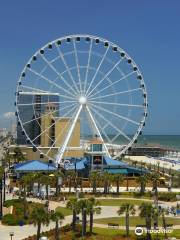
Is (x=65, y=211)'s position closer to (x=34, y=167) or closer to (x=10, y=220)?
(x=10, y=220)

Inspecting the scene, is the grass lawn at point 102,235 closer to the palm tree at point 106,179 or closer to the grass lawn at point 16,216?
the grass lawn at point 16,216

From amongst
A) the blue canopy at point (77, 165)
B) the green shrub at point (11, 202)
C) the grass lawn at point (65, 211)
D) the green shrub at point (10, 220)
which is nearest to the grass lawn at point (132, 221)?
the grass lawn at point (65, 211)

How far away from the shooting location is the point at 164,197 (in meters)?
86.6

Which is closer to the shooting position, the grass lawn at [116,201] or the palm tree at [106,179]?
the grass lawn at [116,201]

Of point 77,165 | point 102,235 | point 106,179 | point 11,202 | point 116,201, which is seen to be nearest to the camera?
point 102,235

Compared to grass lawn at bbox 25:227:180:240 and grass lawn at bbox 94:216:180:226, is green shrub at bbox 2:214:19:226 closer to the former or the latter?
grass lawn at bbox 25:227:180:240

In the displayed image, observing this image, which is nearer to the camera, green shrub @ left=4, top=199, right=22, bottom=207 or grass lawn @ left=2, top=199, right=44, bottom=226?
grass lawn @ left=2, top=199, right=44, bottom=226

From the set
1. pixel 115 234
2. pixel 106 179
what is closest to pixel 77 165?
pixel 106 179

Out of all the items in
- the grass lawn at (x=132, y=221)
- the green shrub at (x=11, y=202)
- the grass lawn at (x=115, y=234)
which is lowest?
the grass lawn at (x=115, y=234)

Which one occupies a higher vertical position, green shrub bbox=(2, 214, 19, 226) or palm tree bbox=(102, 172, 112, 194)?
palm tree bbox=(102, 172, 112, 194)

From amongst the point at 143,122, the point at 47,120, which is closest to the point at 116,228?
the point at 143,122

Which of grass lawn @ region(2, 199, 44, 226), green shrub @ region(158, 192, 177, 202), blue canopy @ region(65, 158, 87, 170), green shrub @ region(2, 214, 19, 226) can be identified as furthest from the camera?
blue canopy @ region(65, 158, 87, 170)

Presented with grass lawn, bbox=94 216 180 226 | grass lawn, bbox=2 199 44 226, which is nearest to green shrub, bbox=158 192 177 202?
grass lawn, bbox=94 216 180 226

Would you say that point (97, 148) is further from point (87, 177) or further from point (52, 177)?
point (52, 177)
